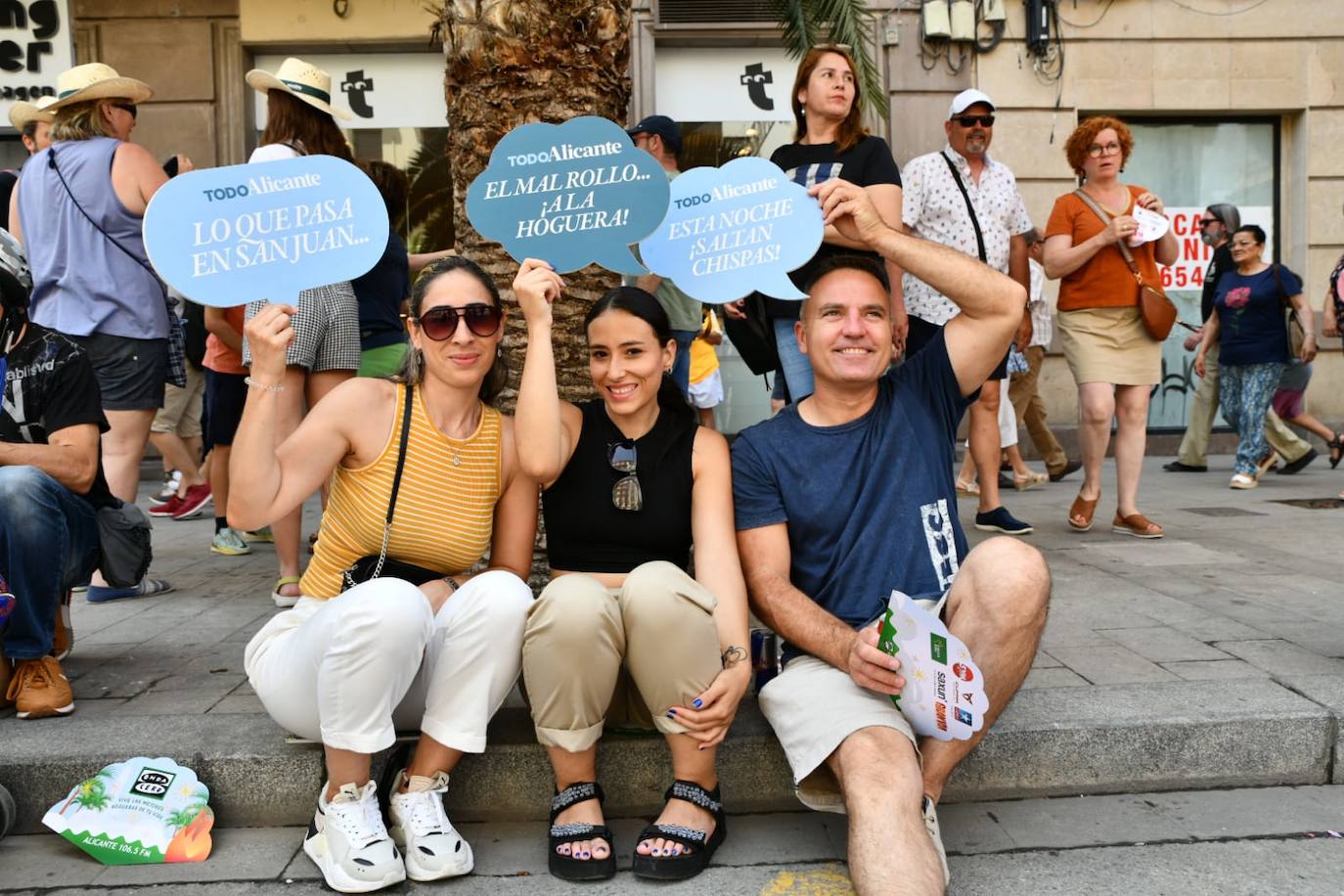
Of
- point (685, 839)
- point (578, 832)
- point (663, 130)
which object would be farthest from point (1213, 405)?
point (578, 832)

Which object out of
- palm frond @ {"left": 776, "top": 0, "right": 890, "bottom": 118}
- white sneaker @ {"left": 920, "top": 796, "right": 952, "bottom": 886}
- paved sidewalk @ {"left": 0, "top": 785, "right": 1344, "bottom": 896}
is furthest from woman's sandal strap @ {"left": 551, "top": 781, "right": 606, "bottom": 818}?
palm frond @ {"left": 776, "top": 0, "right": 890, "bottom": 118}

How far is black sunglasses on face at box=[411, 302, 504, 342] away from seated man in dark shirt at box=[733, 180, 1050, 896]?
0.72 meters

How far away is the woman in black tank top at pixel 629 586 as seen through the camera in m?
2.69

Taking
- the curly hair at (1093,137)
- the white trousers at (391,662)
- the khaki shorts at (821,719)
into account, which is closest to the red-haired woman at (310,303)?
the white trousers at (391,662)

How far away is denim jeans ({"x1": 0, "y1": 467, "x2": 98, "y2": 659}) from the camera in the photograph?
3227mm

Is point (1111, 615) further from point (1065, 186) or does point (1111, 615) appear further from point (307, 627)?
point (1065, 186)

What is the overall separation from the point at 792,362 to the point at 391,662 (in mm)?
2154

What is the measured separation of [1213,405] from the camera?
9.02m

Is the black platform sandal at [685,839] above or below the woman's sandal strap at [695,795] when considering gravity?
below

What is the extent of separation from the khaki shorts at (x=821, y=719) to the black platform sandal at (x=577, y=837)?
45cm

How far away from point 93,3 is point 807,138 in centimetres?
766

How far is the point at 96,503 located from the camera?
3680 mm

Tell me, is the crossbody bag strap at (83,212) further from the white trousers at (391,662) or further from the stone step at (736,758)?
the white trousers at (391,662)

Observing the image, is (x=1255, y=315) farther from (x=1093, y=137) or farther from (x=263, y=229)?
(x=263, y=229)
